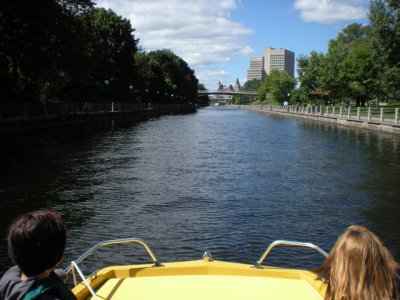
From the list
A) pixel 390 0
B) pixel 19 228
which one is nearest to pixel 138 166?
pixel 19 228

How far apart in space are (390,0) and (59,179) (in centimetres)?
3306

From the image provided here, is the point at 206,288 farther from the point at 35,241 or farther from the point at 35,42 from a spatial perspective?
the point at 35,42

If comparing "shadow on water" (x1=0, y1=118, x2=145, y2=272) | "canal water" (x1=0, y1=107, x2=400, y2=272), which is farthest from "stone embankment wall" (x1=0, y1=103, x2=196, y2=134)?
"canal water" (x1=0, y1=107, x2=400, y2=272)

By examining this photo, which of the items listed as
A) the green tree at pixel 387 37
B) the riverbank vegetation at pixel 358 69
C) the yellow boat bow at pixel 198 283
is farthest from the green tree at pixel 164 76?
the yellow boat bow at pixel 198 283

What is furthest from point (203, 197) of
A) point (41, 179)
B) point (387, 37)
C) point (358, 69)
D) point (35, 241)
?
point (358, 69)

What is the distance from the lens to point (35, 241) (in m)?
2.46

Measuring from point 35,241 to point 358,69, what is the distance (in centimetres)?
6940

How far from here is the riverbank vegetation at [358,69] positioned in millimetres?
37188

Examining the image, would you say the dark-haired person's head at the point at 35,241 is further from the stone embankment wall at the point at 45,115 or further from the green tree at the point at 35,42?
the green tree at the point at 35,42

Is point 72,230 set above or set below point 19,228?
below

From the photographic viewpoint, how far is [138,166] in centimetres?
1572

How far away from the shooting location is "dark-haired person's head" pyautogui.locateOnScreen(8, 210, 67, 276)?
96.7 inches

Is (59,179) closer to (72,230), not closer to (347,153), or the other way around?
(72,230)

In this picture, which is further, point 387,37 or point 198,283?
point 387,37
